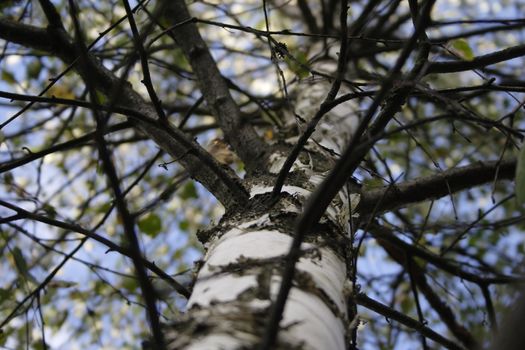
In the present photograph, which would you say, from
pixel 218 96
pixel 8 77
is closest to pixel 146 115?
pixel 218 96

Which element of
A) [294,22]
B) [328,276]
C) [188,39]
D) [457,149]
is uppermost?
[294,22]

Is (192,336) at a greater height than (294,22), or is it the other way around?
(294,22)

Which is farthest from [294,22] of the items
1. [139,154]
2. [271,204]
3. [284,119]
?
[271,204]

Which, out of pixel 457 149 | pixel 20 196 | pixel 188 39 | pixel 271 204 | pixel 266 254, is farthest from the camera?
pixel 457 149

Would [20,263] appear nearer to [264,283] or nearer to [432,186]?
[264,283]

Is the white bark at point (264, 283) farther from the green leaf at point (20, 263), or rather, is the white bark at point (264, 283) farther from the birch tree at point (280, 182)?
the green leaf at point (20, 263)

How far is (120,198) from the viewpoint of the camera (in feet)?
1.80

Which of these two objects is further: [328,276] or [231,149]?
[231,149]

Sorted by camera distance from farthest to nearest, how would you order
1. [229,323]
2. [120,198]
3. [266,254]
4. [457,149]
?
[457,149] < [266,254] < [229,323] < [120,198]

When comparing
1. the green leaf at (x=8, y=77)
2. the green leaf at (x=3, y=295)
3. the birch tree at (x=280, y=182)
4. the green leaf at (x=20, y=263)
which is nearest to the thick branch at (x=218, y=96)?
the birch tree at (x=280, y=182)

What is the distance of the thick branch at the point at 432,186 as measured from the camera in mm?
1376

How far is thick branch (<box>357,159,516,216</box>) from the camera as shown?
138 cm

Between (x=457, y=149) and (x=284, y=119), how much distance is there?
2319 millimetres

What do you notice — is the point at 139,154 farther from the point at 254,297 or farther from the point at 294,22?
the point at 254,297
